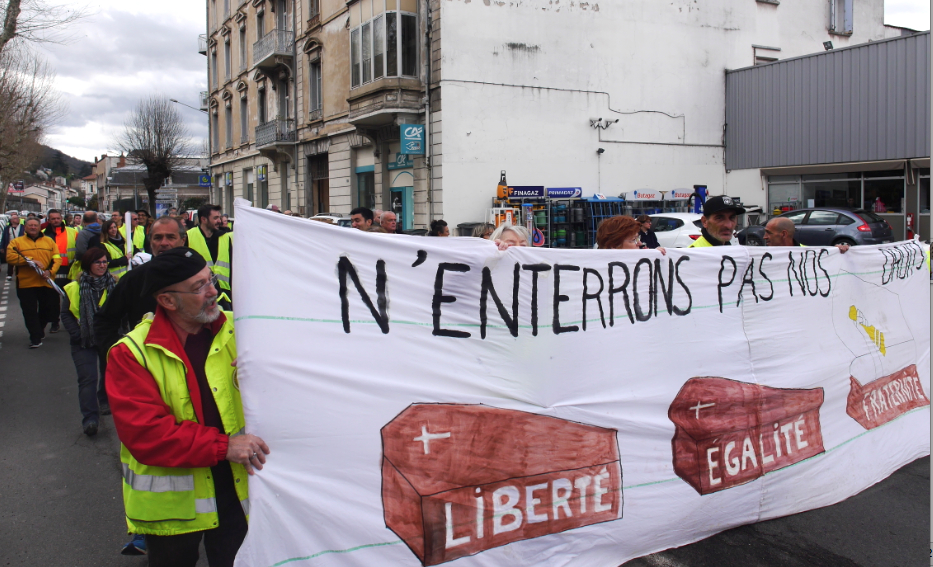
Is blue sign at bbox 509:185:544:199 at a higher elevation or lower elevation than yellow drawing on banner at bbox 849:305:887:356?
higher

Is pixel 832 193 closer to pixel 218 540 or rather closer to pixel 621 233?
pixel 621 233

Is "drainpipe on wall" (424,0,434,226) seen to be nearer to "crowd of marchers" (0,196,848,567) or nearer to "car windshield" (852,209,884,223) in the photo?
"car windshield" (852,209,884,223)

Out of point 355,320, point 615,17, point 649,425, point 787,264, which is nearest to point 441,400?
point 355,320

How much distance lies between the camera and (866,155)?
21250mm

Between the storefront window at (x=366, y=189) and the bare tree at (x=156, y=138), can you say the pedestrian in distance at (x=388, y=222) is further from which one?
the bare tree at (x=156, y=138)

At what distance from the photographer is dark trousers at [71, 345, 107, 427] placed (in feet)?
18.5

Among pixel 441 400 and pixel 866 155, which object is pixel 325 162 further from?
pixel 441 400

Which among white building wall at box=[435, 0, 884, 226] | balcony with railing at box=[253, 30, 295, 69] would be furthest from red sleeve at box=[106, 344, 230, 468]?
balcony with railing at box=[253, 30, 295, 69]

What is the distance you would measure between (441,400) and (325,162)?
2550 cm

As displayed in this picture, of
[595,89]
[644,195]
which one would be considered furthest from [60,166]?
[644,195]

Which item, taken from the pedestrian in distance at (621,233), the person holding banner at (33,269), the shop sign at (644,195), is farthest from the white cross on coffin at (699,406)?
the shop sign at (644,195)

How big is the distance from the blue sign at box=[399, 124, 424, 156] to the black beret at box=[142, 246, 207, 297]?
17634mm

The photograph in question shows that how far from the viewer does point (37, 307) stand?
9.80 meters

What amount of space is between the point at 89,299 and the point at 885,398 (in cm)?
636
